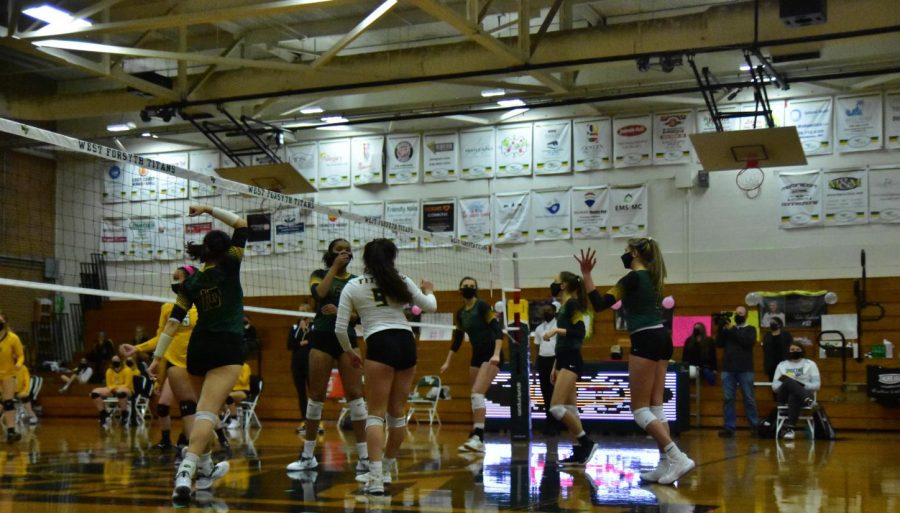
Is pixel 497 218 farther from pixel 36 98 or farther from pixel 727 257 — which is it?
pixel 36 98

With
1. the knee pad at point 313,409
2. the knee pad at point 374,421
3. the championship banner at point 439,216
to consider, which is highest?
the championship banner at point 439,216

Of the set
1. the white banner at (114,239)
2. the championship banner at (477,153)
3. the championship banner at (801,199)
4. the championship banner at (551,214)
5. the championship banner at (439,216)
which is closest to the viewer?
the championship banner at (801,199)

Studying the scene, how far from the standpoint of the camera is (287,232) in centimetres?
2308

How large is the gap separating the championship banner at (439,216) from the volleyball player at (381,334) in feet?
48.9

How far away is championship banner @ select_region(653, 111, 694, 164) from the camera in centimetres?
2008

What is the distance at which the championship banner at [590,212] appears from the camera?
20.6 metres

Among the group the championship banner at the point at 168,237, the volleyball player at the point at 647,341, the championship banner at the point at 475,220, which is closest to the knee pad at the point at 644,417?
the volleyball player at the point at 647,341

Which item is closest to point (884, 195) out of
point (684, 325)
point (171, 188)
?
point (684, 325)

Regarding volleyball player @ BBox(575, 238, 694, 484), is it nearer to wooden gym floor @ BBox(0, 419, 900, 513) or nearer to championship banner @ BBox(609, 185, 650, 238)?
wooden gym floor @ BBox(0, 419, 900, 513)

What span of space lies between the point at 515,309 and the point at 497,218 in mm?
8585

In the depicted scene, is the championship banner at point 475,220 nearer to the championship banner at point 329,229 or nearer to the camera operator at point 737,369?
the championship banner at point 329,229

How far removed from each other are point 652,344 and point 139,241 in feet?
59.6

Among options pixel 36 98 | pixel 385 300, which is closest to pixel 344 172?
pixel 36 98

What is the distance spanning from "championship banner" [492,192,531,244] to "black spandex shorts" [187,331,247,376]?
14.9 meters
